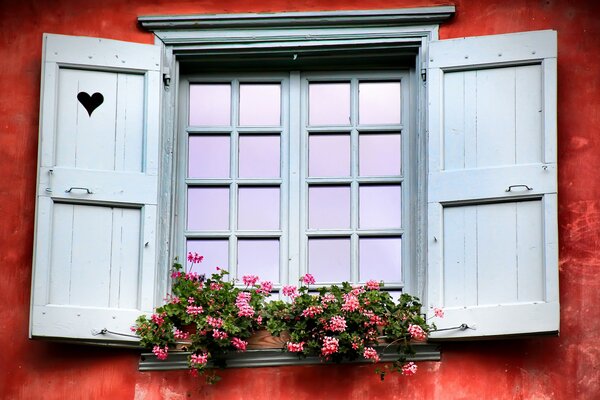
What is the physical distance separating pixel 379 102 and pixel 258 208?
3.05 feet

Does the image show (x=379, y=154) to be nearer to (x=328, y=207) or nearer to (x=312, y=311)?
(x=328, y=207)

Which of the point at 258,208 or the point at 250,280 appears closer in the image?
the point at 250,280

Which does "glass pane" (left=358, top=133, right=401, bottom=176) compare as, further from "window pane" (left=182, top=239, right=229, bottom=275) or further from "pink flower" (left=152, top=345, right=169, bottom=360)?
"pink flower" (left=152, top=345, right=169, bottom=360)

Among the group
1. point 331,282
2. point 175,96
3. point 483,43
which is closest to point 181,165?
point 175,96

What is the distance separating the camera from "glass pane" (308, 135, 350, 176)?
26.3 feet

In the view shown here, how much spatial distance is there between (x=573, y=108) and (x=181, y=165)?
221 cm

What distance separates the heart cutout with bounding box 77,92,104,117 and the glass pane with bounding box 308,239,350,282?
4.59 feet

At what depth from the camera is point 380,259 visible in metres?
7.84

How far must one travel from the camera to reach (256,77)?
8.16m

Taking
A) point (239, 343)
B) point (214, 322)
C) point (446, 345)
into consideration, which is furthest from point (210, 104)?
point (446, 345)

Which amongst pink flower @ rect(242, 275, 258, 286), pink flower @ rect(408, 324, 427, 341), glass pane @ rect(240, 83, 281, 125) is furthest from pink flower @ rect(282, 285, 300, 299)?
glass pane @ rect(240, 83, 281, 125)

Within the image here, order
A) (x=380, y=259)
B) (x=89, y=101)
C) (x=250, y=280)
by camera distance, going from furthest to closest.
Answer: (x=380, y=259)
(x=89, y=101)
(x=250, y=280)

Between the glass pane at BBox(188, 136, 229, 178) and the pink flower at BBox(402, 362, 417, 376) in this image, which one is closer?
the pink flower at BBox(402, 362, 417, 376)

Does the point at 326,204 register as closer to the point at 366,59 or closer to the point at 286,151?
the point at 286,151
